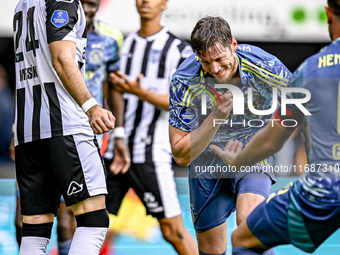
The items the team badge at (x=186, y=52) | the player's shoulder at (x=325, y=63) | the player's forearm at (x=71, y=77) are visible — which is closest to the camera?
the player's shoulder at (x=325, y=63)

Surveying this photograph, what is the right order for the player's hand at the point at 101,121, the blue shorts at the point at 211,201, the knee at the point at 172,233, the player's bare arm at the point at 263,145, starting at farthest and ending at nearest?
the knee at the point at 172,233
the blue shorts at the point at 211,201
the player's hand at the point at 101,121
the player's bare arm at the point at 263,145

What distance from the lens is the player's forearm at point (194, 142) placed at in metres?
2.39

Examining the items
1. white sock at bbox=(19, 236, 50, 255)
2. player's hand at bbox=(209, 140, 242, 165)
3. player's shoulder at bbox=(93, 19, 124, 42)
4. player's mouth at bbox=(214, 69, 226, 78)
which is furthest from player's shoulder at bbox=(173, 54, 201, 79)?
player's shoulder at bbox=(93, 19, 124, 42)

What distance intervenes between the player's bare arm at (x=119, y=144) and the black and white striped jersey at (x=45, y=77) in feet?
4.46

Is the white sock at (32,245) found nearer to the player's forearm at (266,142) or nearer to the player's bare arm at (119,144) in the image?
the player's forearm at (266,142)

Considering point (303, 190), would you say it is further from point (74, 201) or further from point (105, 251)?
point (105, 251)

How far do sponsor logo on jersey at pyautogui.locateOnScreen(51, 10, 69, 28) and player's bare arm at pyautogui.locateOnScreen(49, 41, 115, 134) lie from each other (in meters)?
0.10

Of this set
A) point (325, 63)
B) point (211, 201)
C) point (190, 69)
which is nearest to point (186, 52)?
point (190, 69)

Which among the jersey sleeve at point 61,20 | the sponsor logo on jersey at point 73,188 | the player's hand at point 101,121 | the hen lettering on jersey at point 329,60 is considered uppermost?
the jersey sleeve at point 61,20

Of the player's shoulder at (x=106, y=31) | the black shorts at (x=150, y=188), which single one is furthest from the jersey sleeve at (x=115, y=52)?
the black shorts at (x=150, y=188)

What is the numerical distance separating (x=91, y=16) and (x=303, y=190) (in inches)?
103

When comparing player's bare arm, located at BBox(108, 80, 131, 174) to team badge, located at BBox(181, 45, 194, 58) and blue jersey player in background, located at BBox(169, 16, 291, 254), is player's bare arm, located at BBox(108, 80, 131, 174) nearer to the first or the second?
team badge, located at BBox(181, 45, 194, 58)

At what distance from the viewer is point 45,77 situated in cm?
246

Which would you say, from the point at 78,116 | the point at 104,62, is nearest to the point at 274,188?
the point at 104,62
